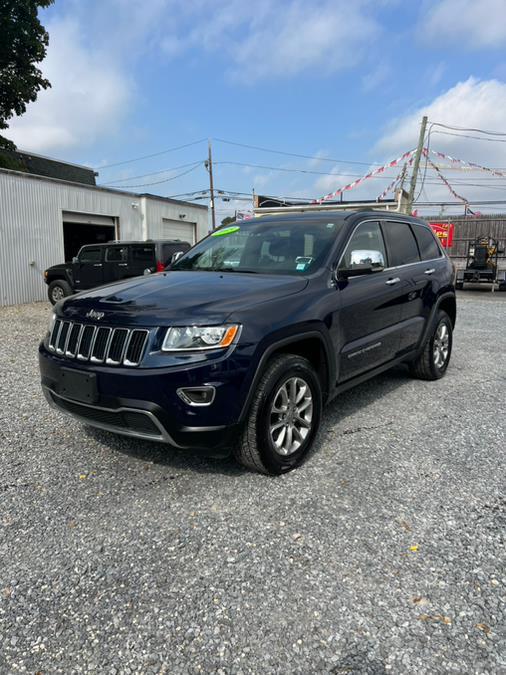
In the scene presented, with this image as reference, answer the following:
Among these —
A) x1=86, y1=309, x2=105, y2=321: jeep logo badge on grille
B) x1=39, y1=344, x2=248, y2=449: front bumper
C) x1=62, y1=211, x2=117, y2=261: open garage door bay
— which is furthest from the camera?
x1=62, y1=211, x2=117, y2=261: open garage door bay

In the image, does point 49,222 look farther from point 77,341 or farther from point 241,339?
point 241,339

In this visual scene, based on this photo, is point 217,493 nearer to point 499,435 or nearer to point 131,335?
point 131,335

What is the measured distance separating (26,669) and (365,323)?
3176mm

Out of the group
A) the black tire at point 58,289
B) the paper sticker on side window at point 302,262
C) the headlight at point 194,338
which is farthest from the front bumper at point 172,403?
the black tire at point 58,289

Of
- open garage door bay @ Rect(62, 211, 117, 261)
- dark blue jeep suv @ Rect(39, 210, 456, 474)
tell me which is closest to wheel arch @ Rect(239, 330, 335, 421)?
dark blue jeep suv @ Rect(39, 210, 456, 474)

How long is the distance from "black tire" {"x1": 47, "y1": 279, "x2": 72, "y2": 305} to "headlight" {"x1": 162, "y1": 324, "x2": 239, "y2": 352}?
1099 centimetres

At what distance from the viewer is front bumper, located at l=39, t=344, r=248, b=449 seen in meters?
2.77

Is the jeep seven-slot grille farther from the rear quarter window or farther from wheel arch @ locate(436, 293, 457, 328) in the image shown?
the rear quarter window

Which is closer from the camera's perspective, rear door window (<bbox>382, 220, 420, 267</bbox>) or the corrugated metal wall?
rear door window (<bbox>382, 220, 420, 267</bbox>)

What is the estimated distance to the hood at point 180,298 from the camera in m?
2.91

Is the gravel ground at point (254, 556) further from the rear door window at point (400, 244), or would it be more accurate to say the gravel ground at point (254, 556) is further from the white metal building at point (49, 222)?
the white metal building at point (49, 222)

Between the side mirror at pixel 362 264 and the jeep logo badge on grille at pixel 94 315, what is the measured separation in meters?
1.75

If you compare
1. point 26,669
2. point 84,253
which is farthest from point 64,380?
point 84,253

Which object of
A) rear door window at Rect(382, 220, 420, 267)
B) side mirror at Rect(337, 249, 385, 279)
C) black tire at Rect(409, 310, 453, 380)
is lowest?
black tire at Rect(409, 310, 453, 380)
